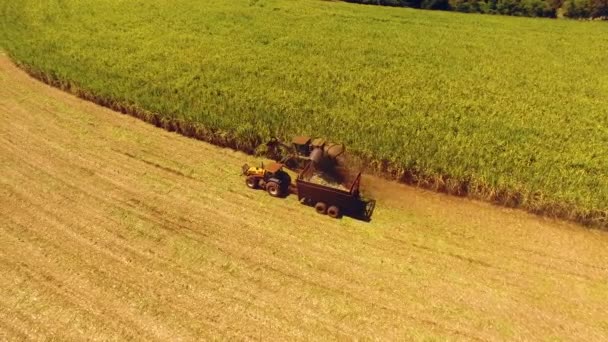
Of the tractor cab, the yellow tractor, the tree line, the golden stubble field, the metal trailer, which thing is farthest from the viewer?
the tree line

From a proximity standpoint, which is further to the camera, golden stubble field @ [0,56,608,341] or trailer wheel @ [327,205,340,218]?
trailer wheel @ [327,205,340,218]

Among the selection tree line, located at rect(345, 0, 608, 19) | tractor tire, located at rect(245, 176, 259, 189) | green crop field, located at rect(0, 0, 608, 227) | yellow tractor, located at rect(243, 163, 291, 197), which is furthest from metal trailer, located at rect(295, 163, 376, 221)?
tree line, located at rect(345, 0, 608, 19)

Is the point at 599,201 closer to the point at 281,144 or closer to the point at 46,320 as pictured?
the point at 281,144

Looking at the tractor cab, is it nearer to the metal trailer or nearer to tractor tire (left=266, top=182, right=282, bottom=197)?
the metal trailer

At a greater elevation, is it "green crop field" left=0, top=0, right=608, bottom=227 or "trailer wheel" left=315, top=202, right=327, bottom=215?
"green crop field" left=0, top=0, right=608, bottom=227

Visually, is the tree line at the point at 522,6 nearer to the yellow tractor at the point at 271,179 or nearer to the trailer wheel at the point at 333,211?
the yellow tractor at the point at 271,179
